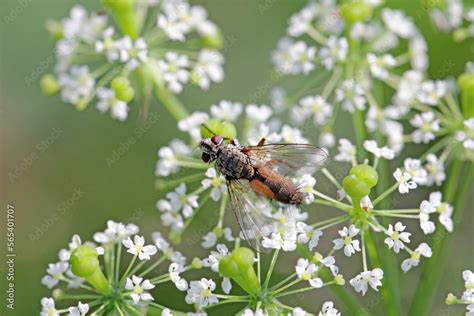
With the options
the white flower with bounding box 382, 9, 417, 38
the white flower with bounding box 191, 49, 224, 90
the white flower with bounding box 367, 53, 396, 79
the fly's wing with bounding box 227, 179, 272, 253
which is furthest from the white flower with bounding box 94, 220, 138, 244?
the white flower with bounding box 382, 9, 417, 38

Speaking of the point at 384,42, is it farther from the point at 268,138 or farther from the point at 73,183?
the point at 73,183

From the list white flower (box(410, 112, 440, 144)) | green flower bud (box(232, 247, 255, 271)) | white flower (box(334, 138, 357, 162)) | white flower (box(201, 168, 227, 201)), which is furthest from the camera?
white flower (box(410, 112, 440, 144))

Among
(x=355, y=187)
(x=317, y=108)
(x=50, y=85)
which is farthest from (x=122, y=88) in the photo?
(x=355, y=187)

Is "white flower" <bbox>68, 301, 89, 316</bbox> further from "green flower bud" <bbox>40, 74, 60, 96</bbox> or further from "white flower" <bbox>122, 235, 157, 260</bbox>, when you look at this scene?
"green flower bud" <bbox>40, 74, 60, 96</bbox>

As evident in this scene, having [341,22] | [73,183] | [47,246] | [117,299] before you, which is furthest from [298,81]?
[117,299]

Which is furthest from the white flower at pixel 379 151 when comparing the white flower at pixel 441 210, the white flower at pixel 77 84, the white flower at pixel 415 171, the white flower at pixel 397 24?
the white flower at pixel 77 84
